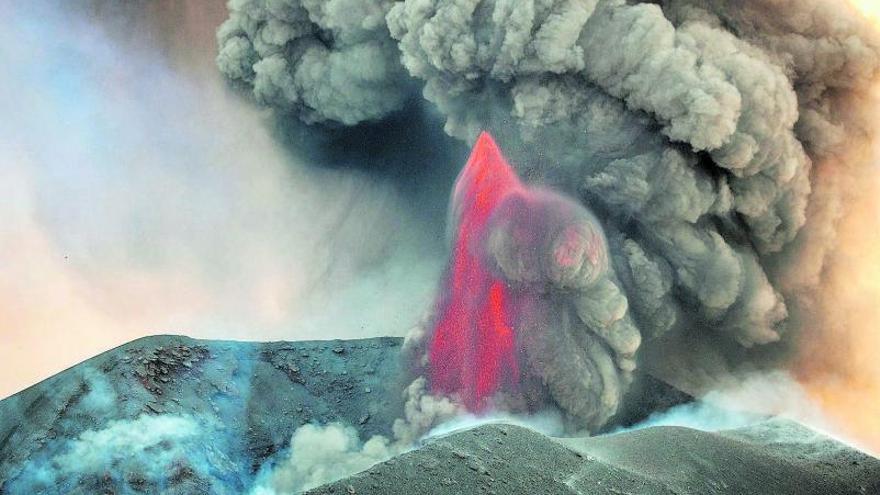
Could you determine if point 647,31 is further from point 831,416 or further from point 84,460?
point 84,460

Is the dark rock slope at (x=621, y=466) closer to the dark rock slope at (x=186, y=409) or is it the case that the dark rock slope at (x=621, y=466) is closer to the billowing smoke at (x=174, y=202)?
the dark rock slope at (x=186, y=409)

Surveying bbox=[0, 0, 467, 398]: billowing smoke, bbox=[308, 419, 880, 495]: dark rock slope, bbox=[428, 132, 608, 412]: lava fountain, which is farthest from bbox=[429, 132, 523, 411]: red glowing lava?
bbox=[308, 419, 880, 495]: dark rock slope

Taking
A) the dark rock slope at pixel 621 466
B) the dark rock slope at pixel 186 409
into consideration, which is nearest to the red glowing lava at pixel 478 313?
the dark rock slope at pixel 186 409

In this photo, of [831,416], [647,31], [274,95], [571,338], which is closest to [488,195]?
[571,338]

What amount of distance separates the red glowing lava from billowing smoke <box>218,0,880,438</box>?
47cm

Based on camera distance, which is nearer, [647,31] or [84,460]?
[84,460]

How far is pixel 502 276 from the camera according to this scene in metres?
11.9

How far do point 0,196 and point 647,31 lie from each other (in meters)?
9.06

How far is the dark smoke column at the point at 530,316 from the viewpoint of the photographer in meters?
11.4

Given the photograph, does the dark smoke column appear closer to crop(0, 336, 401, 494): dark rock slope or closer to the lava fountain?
the lava fountain

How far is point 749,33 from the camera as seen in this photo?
1239 cm

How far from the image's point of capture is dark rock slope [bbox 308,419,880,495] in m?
8.16

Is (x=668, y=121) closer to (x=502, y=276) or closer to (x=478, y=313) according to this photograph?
(x=502, y=276)

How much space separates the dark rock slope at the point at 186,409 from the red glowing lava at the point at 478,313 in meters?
0.97
